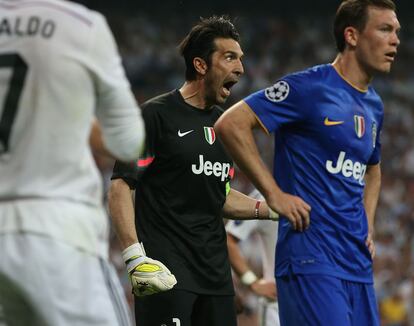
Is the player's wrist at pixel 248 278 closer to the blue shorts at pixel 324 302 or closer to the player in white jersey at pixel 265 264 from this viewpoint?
the player in white jersey at pixel 265 264

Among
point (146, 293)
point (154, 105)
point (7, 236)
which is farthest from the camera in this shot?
point (154, 105)

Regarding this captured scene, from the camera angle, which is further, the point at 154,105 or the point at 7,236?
the point at 154,105

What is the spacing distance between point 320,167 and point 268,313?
113 inches

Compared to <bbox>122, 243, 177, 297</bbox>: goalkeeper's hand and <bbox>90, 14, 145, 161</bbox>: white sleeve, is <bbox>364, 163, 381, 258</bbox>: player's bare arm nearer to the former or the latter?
<bbox>122, 243, 177, 297</bbox>: goalkeeper's hand

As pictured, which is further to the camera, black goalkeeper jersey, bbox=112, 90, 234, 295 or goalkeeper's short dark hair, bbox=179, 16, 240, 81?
goalkeeper's short dark hair, bbox=179, 16, 240, 81

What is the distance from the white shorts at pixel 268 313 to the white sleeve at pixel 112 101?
13.6ft

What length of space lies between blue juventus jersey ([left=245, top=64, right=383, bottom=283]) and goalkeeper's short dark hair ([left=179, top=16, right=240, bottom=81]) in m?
1.29

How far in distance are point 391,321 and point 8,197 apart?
1306 centimetres

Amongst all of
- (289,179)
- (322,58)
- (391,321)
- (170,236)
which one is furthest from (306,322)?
(322,58)

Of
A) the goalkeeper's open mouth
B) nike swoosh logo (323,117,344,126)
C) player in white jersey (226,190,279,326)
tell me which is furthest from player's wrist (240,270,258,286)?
nike swoosh logo (323,117,344,126)

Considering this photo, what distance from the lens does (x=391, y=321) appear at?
1589 centimetres

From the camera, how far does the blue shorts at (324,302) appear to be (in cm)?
503

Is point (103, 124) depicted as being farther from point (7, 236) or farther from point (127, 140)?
point (7, 236)

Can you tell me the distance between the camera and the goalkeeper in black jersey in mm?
5691
